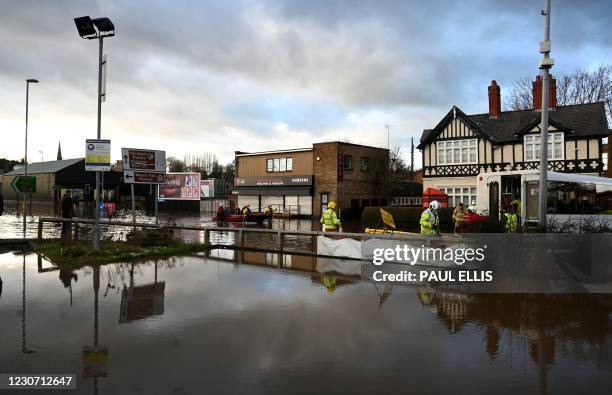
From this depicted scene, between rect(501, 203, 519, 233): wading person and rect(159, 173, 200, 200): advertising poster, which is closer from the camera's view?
rect(501, 203, 519, 233): wading person

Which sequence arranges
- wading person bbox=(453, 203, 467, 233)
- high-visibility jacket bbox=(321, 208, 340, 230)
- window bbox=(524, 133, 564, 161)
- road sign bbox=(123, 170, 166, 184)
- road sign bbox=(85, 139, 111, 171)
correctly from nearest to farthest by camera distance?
road sign bbox=(85, 139, 111, 171)
high-visibility jacket bbox=(321, 208, 340, 230)
wading person bbox=(453, 203, 467, 233)
road sign bbox=(123, 170, 166, 184)
window bbox=(524, 133, 564, 161)

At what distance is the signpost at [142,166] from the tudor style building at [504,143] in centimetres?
2331

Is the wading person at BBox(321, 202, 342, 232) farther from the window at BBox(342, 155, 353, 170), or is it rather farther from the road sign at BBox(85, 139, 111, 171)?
the window at BBox(342, 155, 353, 170)

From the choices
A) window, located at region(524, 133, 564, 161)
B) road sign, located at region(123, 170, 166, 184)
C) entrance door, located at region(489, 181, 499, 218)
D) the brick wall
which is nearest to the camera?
road sign, located at region(123, 170, 166, 184)

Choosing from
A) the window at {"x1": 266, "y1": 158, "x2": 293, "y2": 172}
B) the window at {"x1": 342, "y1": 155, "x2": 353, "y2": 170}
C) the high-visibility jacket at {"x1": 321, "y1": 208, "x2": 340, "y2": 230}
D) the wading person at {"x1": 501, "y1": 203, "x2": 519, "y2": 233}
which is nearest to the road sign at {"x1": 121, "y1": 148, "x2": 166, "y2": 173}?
the high-visibility jacket at {"x1": 321, "y1": 208, "x2": 340, "y2": 230}

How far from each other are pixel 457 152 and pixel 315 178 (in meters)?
11.6

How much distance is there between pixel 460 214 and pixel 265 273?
8324 millimetres

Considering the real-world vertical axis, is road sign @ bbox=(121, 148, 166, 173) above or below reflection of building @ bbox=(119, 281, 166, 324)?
above

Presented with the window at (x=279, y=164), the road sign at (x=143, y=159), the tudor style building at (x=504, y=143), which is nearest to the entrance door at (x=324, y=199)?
the window at (x=279, y=164)

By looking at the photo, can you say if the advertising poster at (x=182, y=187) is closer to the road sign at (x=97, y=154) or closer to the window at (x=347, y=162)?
the window at (x=347, y=162)

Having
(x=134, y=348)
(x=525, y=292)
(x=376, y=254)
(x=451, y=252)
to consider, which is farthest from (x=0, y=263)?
(x=525, y=292)

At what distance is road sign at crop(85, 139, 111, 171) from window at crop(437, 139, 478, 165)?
88.2 feet

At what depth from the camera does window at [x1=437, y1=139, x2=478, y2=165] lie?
110 feet

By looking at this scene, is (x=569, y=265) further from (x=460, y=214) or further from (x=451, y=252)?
(x=460, y=214)
